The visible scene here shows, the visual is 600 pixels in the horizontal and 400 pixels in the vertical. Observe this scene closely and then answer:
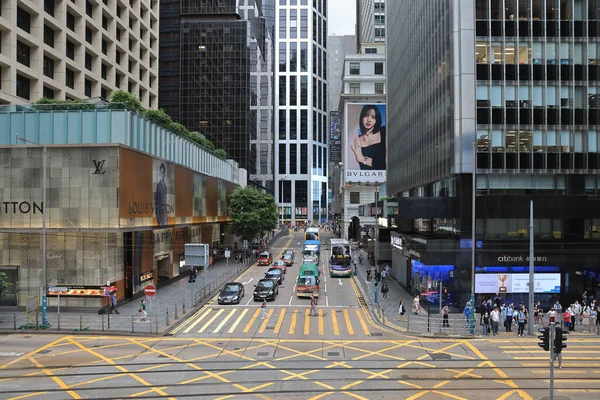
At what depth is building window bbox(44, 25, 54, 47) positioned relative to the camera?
4647cm

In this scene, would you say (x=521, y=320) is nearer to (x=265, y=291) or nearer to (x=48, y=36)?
(x=265, y=291)

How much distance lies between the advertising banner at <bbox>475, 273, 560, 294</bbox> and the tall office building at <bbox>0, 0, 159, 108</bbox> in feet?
131

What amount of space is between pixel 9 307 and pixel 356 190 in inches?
2573

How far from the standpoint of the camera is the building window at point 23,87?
43.1 metres

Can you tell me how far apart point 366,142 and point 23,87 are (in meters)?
45.7

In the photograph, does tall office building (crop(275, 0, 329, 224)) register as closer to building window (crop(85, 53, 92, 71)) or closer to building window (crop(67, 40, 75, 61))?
building window (crop(85, 53, 92, 71))

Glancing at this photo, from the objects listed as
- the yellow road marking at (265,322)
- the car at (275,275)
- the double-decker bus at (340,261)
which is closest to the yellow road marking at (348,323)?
the yellow road marking at (265,322)

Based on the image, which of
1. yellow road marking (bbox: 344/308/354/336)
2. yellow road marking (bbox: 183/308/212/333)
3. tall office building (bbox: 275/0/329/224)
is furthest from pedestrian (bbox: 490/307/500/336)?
tall office building (bbox: 275/0/329/224)

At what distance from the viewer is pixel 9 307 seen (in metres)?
31.6

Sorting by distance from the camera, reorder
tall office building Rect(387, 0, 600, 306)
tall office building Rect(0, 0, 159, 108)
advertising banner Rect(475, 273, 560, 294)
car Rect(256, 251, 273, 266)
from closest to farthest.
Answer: advertising banner Rect(475, 273, 560, 294) < tall office building Rect(387, 0, 600, 306) < tall office building Rect(0, 0, 159, 108) < car Rect(256, 251, 273, 266)

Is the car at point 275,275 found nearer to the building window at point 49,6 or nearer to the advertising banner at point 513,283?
the advertising banner at point 513,283

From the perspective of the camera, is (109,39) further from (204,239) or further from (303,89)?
(303,89)

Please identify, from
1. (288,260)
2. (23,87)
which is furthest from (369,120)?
(23,87)

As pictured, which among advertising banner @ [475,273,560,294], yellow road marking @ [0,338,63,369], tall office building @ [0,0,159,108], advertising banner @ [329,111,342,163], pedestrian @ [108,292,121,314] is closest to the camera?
yellow road marking @ [0,338,63,369]
